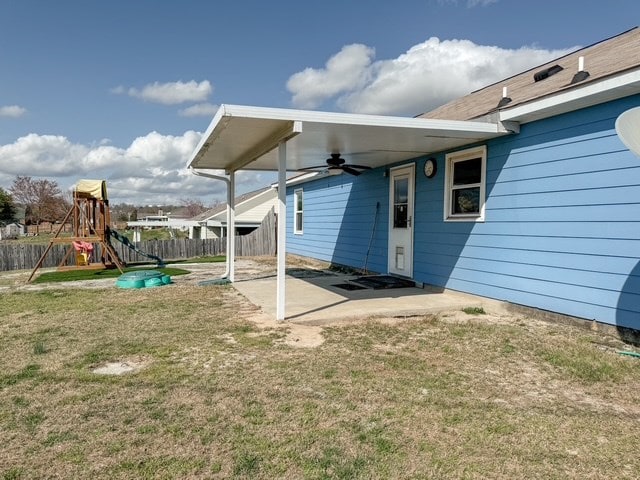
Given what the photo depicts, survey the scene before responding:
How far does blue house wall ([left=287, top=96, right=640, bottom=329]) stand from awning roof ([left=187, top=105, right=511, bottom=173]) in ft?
1.92

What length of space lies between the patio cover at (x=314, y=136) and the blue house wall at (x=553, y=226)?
0.56 m

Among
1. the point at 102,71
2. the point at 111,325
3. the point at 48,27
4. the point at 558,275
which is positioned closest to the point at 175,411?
the point at 111,325

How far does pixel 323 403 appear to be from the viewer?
9.53 feet

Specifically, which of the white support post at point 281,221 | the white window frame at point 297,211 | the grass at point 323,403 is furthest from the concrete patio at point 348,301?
the white window frame at point 297,211

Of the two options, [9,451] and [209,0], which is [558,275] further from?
[209,0]

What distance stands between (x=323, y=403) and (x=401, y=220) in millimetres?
5702

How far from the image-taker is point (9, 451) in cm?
227

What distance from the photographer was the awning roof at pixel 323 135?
464 cm

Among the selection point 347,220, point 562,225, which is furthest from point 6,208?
point 562,225

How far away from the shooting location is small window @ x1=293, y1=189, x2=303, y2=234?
14.1 meters

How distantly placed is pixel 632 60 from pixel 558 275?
2.34 m

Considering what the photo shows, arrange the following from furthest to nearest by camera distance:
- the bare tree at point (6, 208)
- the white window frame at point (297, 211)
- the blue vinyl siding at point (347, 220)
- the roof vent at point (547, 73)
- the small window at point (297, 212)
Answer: the bare tree at point (6, 208)
the small window at point (297, 212)
the white window frame at point (297, 211)
the blue vinyl siding at point (347, 220)
the roof vent at point (547, 73)

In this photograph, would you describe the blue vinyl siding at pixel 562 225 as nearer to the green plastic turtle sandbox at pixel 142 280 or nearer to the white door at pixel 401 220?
the white door at pixel 401 220

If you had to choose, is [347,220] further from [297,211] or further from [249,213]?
[249,213]
